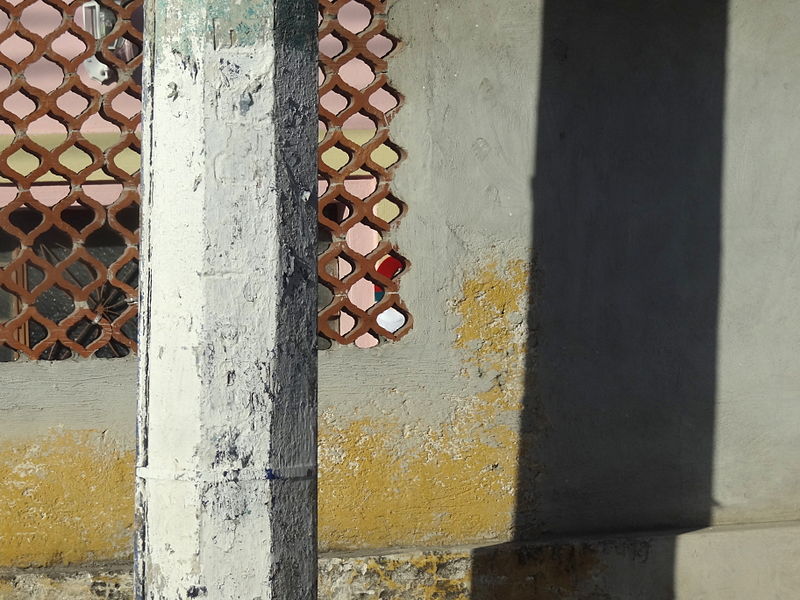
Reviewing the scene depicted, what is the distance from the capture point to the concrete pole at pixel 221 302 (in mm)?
1687

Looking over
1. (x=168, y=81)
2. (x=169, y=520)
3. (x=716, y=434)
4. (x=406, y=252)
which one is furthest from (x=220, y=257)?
(x=716, y=434)

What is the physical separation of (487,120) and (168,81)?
6.27 feet

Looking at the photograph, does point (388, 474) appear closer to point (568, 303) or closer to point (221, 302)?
point (568, 303)

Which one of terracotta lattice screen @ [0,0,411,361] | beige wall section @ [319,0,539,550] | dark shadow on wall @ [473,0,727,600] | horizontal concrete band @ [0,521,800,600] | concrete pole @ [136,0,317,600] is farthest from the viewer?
dark shadow on wall @ [473,0,727,600]

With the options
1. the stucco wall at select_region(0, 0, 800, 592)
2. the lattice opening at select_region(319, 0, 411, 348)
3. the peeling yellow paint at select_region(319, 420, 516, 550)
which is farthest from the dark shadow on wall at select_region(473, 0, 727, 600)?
the lattice opening at select_region(319, 0, 411, 348)

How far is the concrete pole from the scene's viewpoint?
1.69 m

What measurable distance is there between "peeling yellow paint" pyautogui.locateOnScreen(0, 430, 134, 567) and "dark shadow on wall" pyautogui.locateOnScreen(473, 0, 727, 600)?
51.4 inches

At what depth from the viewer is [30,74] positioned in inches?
210

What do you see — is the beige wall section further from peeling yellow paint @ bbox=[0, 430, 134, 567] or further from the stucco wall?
peeling yellow paint @ bbox=[0, 430, 134, 567]

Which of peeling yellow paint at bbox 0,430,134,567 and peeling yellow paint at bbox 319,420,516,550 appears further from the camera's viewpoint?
peeling yellow paint at bbox 319,420,516,550

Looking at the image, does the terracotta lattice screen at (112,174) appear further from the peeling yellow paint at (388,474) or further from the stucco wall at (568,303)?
the peeling yellow paint at (388,474)

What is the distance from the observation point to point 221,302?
168cm

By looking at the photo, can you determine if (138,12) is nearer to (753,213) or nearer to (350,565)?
(350,565)

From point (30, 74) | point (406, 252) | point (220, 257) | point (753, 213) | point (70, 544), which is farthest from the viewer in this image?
point (30, 74)
